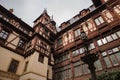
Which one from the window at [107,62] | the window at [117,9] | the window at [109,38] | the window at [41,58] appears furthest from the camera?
the window at [41,58]

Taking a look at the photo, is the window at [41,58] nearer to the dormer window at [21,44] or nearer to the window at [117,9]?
the dormer window at [21,44]

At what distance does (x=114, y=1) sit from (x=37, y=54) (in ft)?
46.6

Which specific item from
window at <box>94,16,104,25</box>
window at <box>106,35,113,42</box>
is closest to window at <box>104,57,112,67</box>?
window at <box>106,35,113,42</box>

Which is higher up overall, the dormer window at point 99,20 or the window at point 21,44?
the dormer window at point 99,20

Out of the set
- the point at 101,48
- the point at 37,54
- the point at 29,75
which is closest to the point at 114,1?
the point at 101,48

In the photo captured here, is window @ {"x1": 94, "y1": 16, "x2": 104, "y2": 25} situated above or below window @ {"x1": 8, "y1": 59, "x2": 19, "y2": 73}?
above

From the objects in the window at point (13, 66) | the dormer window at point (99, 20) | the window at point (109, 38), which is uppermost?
the dormer window at point (99, 20)

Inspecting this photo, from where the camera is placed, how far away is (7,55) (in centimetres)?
1409

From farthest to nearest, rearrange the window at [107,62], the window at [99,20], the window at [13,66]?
the window at [99,20], the window at [13,66], the window at [107,62]

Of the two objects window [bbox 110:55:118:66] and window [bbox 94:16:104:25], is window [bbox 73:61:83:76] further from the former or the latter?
window [bbox 94:16:104:25]

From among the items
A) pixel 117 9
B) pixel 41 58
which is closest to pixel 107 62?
pixel 117 9

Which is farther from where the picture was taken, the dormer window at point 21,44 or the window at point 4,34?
the dormer window at point 21,44

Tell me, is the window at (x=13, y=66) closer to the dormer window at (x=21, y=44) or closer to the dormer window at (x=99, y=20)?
the dormer window at (x=21, y=44)

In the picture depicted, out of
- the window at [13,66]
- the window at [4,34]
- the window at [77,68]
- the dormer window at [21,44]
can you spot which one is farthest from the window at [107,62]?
the window at [4,34]
